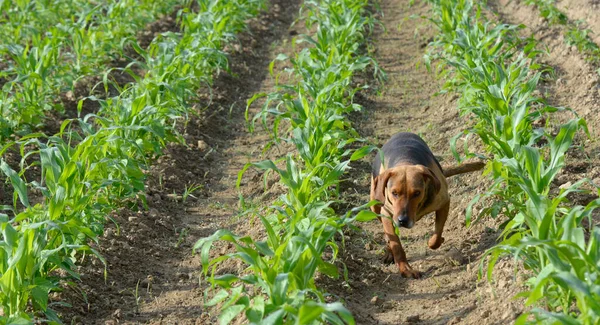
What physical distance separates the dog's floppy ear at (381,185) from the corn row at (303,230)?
0.22 meters

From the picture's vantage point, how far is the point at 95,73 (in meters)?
8.81

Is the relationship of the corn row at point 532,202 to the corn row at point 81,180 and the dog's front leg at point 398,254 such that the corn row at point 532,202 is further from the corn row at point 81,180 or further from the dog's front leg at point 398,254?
the corn row at point 81,180

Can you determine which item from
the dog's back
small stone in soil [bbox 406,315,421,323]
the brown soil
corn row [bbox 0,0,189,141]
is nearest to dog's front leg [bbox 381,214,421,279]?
the dog's back

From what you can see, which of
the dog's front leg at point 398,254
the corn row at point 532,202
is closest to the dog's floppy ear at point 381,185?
the dog's front leg at point 398,254

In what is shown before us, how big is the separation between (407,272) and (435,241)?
312 millimetres

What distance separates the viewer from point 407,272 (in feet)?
17.4

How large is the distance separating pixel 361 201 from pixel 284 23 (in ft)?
20.1

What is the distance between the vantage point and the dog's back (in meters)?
5.71

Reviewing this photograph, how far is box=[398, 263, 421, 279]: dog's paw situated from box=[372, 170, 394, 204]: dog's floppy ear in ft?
1.35

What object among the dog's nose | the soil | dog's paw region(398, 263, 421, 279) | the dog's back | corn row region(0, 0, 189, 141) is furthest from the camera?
corn row region(0, 0, 189, 141)

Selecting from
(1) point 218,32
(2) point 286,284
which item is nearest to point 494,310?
(2) point 286,284

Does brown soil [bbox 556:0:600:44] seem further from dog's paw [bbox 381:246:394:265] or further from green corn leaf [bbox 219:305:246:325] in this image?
green corn leaf [bbox 219:305:246:325]

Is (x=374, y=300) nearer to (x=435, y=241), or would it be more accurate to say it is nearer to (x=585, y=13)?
(x=435, y=241)

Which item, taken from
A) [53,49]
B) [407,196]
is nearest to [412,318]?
[407,196]
